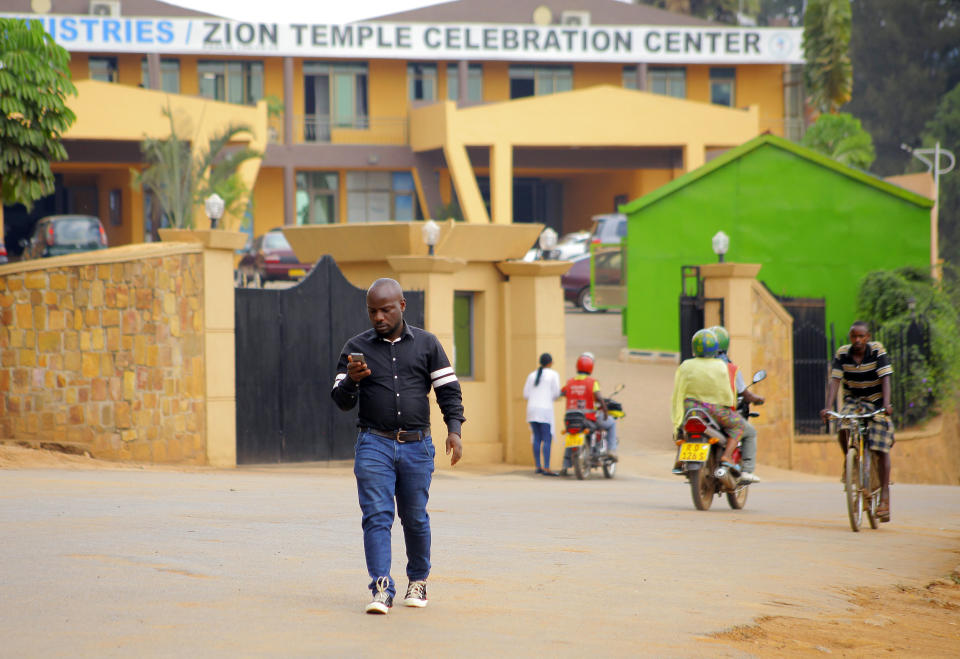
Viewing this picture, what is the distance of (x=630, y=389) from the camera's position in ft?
79.9

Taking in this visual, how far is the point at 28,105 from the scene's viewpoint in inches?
620

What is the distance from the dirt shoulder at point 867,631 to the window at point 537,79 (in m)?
41.3

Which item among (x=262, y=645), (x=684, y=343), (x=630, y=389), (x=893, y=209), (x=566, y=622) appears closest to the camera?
(x=262, y=645)

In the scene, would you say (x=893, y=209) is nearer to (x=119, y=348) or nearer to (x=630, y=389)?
(x=630, y=389)

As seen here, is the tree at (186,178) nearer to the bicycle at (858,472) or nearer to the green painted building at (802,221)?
the green painted building at (802,221)

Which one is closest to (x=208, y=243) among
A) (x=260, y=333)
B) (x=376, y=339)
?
(x=260, y=333)

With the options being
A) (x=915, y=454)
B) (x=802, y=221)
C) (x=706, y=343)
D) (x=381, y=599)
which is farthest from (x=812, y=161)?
(x=381, y=599)

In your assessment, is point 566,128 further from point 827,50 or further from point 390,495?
point 390,495

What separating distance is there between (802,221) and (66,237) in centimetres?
1651

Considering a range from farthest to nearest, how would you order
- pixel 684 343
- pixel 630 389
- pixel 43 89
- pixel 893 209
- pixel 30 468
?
pixel 893 209 → pixel 630 389 → pixel 684 343 → pixel 43 89 → pixel 30 468

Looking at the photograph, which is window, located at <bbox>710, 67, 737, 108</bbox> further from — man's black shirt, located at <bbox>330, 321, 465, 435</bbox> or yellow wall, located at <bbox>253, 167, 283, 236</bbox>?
man's black shirt, located at <bbox>330, 321, 465, 435</bbox>

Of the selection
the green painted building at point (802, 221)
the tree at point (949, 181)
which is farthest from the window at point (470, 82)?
the tree at point (949, 181)

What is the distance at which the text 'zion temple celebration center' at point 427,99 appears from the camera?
41844mm

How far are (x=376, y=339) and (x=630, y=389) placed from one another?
59.3 ft
